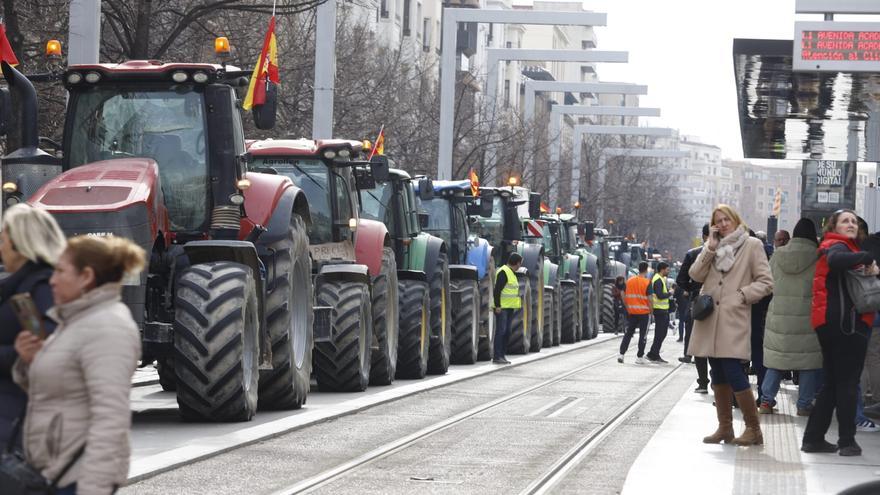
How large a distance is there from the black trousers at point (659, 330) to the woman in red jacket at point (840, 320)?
17.4 meters

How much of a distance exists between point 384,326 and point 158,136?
607cm

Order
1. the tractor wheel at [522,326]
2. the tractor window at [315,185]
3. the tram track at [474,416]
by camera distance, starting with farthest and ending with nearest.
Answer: the tractor wheel at [522,326] < the tractor window at [315,185] < the tram track at [474,416]

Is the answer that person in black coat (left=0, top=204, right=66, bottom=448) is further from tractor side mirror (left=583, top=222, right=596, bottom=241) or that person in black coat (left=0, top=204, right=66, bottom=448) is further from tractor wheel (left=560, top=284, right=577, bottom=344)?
tractor side mirror (left=583, top=222, right=596, bottom=241)

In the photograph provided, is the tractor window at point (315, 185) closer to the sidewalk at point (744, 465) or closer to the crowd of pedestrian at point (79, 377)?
the sidewalk at point (744, 465)

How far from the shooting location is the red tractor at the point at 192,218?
44.2 feet

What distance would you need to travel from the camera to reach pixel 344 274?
61.5 feet

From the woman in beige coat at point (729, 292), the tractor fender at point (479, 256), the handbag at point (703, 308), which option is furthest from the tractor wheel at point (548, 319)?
the handbag at point (703, 308)

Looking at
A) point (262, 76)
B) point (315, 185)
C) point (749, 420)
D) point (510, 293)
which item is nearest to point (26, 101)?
point (262, 76)

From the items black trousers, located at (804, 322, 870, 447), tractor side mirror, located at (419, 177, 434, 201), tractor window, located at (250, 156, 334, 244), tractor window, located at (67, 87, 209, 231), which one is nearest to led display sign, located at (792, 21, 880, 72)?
black trousers, located at (804, 322, 870, 447)

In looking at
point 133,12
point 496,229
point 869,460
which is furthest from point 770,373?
point 496,229

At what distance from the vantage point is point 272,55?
18656 mm

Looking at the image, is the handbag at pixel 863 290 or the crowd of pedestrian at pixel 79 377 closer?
the crowd of pedestrian at pixel 79 377

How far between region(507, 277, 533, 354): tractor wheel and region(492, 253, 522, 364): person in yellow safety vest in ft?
3.95

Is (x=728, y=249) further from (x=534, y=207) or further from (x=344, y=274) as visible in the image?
(x=534, y=207)
